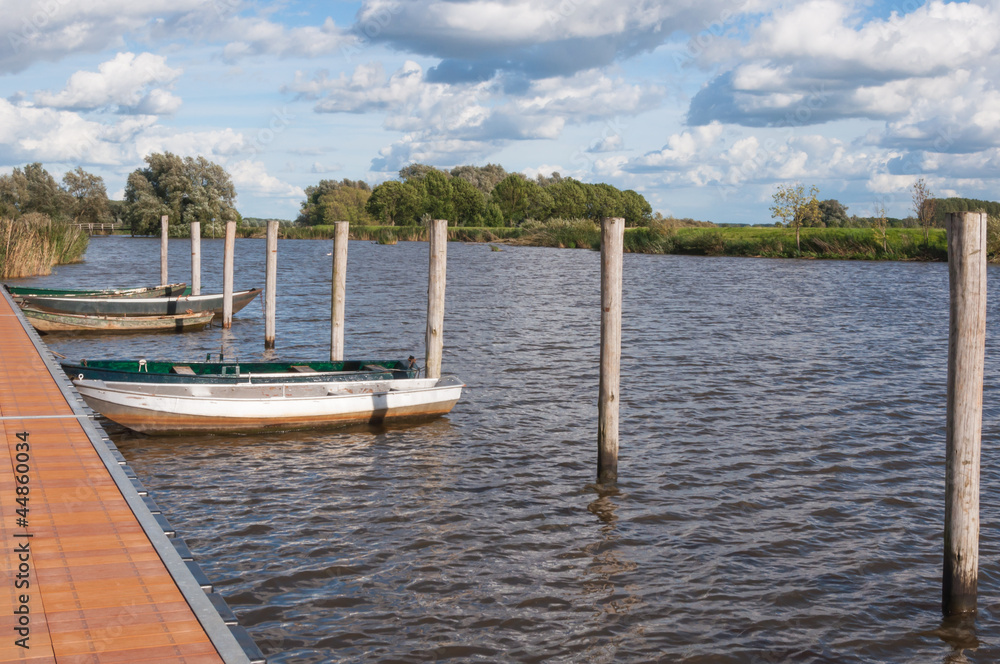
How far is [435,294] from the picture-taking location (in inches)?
610

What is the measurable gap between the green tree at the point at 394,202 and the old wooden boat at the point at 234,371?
111 meters

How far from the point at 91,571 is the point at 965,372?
764 centimetres

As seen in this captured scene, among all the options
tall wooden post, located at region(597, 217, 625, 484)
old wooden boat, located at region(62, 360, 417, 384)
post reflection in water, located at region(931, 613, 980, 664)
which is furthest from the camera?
old wooden boat, located at region(62, 360, 417, 384)

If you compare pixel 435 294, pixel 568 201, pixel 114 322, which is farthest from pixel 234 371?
pixel 568 201

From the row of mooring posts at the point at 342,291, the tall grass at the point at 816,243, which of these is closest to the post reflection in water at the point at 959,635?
the row of mooring posts at the point at 342,291

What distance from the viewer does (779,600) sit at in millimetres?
8461

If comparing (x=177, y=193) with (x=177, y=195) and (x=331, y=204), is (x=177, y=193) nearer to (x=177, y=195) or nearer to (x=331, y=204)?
(x=177, y=195)

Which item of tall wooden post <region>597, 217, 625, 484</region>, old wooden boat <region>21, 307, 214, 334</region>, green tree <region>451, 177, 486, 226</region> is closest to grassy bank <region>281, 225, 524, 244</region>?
green tree <region>451, 177, 486, 226</region>

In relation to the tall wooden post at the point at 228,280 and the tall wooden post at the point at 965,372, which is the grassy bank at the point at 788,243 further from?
the tall wooden post at the point at 965,372

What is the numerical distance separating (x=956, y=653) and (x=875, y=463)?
600cm

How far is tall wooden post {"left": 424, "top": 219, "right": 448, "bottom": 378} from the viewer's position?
15.4m

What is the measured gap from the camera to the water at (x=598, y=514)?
25.5 feet

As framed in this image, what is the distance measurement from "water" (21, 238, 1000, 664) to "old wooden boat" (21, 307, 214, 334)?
157cm

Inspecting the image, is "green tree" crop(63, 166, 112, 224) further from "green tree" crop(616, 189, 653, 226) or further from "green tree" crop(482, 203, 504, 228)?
"green tree" crop(616, 189, 653, 226)
